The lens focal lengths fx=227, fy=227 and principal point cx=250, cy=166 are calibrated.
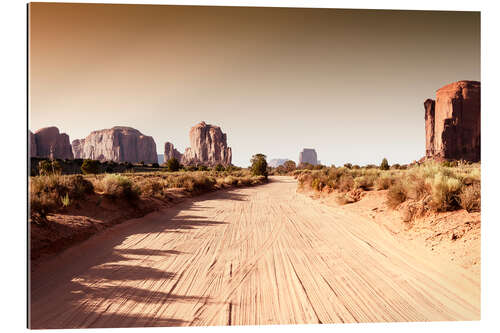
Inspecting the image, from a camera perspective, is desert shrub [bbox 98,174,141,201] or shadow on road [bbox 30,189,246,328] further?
desert shrub [bbox 98,174,141,201]

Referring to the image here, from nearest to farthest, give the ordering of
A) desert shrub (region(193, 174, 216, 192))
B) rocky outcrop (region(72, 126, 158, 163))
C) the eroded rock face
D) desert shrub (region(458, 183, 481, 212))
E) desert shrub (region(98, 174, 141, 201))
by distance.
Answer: desert shrub (region(458, 183, 481, 212))
the eroded rock face
desert shrub (region(98, 174, 141, 201))
desert shrub (region(193, 174, 216, 192))
rocky outcrop (region(72, 126, 158, 163))

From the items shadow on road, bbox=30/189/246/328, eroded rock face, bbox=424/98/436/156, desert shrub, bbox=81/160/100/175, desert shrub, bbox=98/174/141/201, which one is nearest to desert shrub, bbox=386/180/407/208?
eroded rock face, bbox=424/98/436/156

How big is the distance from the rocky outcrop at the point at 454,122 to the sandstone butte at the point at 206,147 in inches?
4706

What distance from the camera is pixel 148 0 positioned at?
449 cm

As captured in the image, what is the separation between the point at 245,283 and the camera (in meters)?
3.93

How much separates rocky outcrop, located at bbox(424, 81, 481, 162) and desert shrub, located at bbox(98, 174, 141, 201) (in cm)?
1154

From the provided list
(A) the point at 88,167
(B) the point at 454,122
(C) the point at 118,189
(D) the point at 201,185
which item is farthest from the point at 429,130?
(A) the point at 88,167

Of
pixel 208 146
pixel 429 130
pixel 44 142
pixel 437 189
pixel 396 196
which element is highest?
pixel 208 146

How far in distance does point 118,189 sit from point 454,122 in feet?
41.0

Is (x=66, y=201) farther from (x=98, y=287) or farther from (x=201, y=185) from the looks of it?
(x=201, y=185)

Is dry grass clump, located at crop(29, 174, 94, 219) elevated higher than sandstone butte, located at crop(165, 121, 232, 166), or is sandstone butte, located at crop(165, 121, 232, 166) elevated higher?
sandstone butte, located at crop(165, 121, 232, 166)

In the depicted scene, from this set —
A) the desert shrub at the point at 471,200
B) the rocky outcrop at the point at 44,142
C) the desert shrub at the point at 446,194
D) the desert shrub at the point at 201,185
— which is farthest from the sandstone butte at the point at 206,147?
the desert shrub at the point at 471,200

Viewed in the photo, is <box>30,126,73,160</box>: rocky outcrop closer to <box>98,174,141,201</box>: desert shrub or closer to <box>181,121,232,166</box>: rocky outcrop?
<box>98,174,141,201</box>: desert shrub

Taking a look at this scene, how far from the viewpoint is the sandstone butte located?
131000 millimetres
